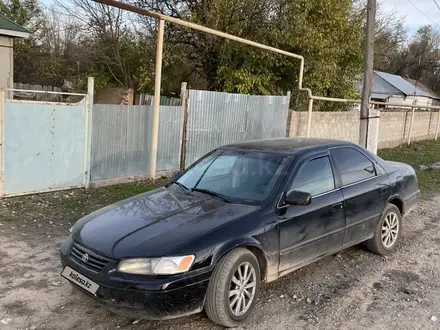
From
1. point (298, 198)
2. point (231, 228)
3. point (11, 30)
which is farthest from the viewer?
point (11, 30)

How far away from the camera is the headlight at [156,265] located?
325cm

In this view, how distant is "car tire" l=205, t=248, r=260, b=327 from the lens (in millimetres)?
3439

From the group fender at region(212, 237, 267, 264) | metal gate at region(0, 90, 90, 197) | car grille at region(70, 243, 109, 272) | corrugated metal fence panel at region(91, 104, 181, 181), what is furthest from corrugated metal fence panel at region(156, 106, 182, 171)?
fender at region(212, 237, 267, 264)

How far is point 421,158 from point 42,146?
44.8ft

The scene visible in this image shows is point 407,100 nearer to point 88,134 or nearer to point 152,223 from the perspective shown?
point 88,134

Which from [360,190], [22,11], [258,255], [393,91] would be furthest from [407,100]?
[258,255]

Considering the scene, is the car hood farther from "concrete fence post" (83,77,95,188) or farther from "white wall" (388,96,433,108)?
"white wall" (388,96,433,108)

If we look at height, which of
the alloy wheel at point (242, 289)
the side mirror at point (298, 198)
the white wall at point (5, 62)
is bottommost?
the alloy wheel at point (242, 289)

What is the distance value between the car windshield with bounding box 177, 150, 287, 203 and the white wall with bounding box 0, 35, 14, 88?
1253 centimetres

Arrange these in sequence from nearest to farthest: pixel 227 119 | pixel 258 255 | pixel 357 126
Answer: pixel 258 255, pixel 227 119, pixel 357 126

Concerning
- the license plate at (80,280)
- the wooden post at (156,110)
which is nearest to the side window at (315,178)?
the license plate at (80,280)

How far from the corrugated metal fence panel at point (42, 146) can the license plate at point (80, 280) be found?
3852 millimetres

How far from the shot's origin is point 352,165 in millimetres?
5137

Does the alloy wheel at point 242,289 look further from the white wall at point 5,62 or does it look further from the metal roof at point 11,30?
the metal roof at point 11,30
